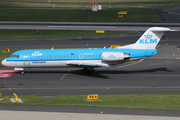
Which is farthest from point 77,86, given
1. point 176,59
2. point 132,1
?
point 132,1

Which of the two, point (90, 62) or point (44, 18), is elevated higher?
point (44, 18)

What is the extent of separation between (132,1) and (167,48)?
326 ft

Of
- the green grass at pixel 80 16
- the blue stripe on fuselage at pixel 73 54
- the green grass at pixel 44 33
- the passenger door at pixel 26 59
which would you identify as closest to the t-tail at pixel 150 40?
the blue stripe on fuselage at pixel 73 54

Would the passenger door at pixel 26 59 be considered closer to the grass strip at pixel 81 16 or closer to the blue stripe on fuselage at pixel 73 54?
the blue stripe on fuselage at pixel 73 54

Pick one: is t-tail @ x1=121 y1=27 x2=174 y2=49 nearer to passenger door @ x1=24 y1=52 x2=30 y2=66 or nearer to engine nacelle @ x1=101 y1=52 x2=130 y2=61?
engine nacelle @ x1=101 y1=52 x2=130 y2=61

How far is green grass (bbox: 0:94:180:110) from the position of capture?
949 inches

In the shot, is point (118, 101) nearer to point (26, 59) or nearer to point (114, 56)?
point (114, 56)

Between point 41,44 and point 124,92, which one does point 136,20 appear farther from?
point 124,92

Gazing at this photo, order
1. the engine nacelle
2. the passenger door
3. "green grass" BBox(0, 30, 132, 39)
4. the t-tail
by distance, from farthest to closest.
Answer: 1. "green grass" BBox(0, 30, 132, 39)
2. the t-tail
3. the passenger door
4. the engine nacelle

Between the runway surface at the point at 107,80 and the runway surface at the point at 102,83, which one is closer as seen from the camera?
the runway surface at the point at 102,83

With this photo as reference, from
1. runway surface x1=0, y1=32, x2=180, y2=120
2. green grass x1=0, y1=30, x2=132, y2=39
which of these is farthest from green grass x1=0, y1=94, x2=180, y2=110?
green grass x1=0, y1=30, x2=132, y2=39

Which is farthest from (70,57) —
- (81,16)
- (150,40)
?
(81,16)

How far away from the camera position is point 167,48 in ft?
184

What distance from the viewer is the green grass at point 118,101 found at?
24094mm
